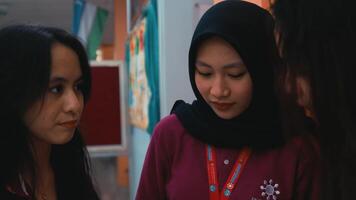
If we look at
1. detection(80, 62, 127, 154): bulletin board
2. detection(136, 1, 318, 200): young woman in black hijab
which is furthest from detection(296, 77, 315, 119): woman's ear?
detection(80, 62, 127, 154): bulletin board

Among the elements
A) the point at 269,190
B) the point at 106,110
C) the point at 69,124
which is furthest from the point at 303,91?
the point at 106,110

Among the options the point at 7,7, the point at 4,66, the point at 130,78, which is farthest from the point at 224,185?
the point at 7,7

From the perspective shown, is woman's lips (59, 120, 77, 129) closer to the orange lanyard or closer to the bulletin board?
the orange lanyard

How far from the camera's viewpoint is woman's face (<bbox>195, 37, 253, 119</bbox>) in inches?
40.7

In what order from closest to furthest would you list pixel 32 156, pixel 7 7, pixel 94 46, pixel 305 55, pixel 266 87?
pixel 305 55, pixel 32 156, pixel 266 87, pixel 94 46, pixel 7 7

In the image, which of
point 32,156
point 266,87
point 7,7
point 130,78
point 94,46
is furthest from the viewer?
point 7,7

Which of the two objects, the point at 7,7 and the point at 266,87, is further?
the point at 7,7

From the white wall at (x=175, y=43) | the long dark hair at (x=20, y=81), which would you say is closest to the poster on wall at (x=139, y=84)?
the white wall at (x=175, y=43)

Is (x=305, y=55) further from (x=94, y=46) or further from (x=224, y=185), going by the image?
(x=94, y=46)

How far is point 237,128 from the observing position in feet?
3.57

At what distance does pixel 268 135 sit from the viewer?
1.07 m

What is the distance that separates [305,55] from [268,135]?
0.30 meters

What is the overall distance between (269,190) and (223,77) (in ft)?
1.04

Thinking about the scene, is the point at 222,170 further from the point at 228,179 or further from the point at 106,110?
the point at 106,110
